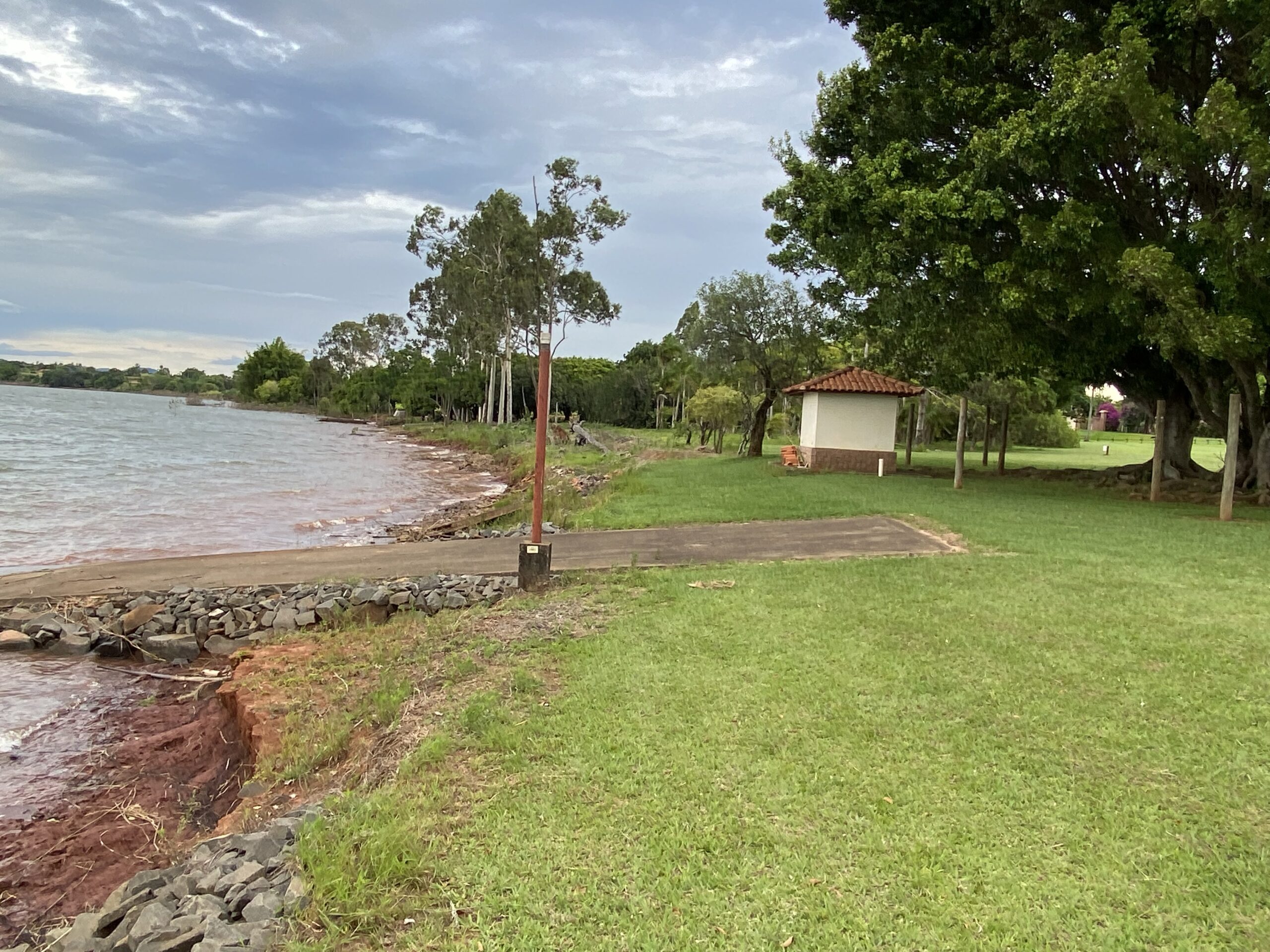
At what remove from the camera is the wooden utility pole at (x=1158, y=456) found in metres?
15.8

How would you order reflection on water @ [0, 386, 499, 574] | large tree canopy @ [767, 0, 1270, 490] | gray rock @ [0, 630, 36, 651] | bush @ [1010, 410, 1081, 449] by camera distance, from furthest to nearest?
bush @ [1010, 410, 1081, 449] < reflection on water @ [0, 386, 499, 574] < large tree canopy @ [767, 0, 1270, 490] < gray rock @ [0, 630, 36, 651]

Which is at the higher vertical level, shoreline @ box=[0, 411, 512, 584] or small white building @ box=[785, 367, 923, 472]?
small white building @ box=[785, 367, 923, 472]

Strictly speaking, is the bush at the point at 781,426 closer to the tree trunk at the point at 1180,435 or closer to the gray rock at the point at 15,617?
the tree trunk at the point at 1180,435

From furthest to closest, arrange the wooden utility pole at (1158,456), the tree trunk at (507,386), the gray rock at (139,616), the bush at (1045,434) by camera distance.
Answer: the tree trunk at (507,386)
the bush at (1045,434)
the wooden utility pole at (1158,456)
the gray rock at (139,616)

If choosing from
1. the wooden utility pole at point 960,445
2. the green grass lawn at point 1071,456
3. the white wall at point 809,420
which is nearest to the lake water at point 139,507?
the white wall at point 809,420

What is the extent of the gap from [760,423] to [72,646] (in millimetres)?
23707

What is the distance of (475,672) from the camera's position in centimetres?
562

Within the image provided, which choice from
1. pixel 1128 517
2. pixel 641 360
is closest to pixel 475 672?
pixel 1128 517

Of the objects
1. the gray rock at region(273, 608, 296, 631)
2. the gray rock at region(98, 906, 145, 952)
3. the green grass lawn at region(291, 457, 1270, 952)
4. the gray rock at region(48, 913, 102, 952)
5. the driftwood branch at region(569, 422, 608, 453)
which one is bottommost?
the gray rock at region(273, 608, 296, 631)

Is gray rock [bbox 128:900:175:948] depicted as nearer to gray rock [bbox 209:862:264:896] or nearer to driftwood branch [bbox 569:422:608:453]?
gray rock [bbox 209:862:264:896]

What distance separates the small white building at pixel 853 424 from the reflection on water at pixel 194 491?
35.8ft

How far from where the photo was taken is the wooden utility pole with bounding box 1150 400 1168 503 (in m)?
15.8

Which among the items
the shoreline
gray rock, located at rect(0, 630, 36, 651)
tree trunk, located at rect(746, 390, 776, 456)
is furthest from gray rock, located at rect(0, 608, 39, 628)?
tree trunk, located at rect(746, 390, 776, 456)

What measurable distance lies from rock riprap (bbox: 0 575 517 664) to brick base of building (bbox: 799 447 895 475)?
15349 mm
